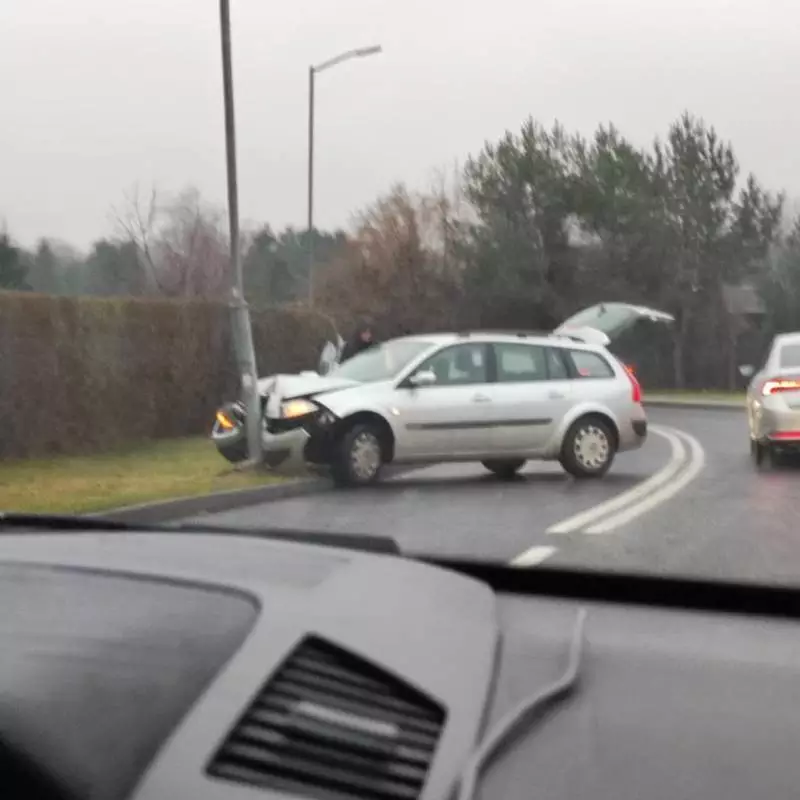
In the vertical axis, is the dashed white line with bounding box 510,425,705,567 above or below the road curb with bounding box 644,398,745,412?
below

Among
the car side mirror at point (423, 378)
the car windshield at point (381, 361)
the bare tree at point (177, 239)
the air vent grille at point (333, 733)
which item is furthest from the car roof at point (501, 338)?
the air vent grille at point (333, 733)

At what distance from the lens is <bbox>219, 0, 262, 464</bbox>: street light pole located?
4055 mm

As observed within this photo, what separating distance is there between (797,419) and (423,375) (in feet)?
4.30

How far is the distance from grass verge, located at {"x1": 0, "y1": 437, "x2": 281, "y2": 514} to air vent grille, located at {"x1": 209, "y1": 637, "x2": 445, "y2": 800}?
2.01 metres

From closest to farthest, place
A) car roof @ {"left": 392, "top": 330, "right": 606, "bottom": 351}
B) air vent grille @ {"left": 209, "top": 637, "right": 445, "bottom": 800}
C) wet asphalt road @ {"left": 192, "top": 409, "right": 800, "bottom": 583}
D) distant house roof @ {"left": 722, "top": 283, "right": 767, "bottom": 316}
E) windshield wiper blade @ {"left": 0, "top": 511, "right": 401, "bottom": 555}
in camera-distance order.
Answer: air vent grille @ {"left": 209, "top": 637, "right": 445, "bottom": 800}, windshield wiper blade @ {"left": 0, "top": 511, "right": 401, "bottom": 555}, wet asphalt road @ {"left": 192, "top": 409, "right": 800, "bottom": 583}, distant house roof @ {"left": 722, "top": 283, "right": 767, "bottom": 316}, car roof @ {"left": 392, "top": 330, "right": 606, "bottom": 351}

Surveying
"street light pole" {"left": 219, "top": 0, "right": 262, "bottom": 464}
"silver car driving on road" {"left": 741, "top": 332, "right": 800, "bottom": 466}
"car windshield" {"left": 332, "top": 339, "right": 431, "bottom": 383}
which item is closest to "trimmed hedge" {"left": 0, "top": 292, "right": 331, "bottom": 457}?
"street light pole" {"left": 219, "top": 0, "right": 262, "bottom": 464}

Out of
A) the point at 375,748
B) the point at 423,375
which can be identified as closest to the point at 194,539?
the point at 375,748

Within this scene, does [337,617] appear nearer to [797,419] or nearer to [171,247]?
[171,247]

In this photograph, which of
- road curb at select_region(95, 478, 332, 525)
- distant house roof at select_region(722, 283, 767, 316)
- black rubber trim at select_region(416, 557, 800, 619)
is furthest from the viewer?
distant house roof at select_region(722, 283, 767, 316)

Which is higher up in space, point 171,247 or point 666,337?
point 171,247

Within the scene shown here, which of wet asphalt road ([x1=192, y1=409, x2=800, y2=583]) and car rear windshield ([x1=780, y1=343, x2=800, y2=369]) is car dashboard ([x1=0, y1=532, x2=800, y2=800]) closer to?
wet asphalt road ([x1=192, y1=409, x2=800, y2=583])

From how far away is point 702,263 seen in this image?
3750mm

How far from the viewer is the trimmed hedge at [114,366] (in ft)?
14.5

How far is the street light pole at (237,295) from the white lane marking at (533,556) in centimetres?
147
